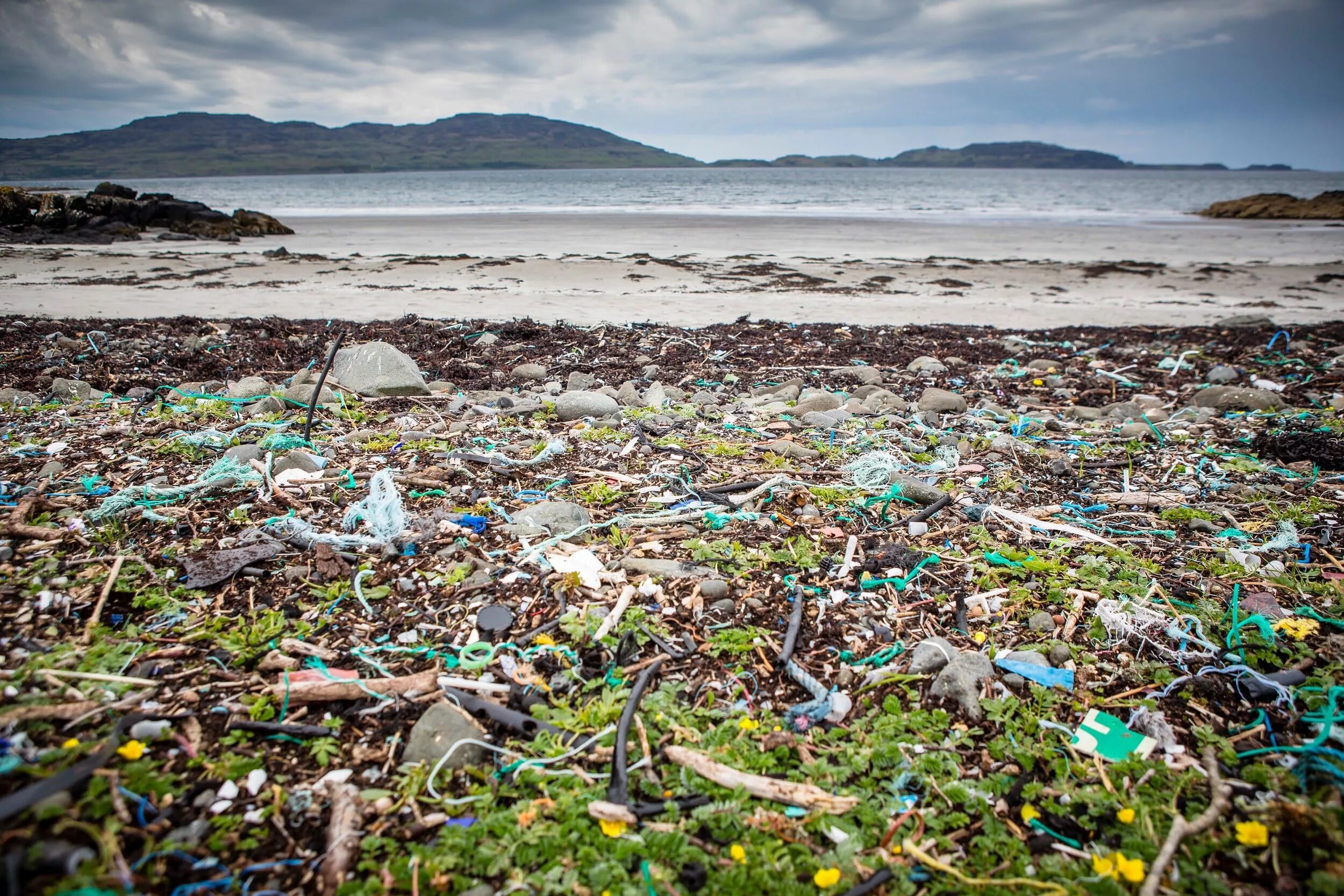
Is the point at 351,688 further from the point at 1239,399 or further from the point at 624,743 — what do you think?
the point at 1239,399

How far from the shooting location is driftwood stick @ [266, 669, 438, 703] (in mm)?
2398

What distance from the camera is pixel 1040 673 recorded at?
8.87 ft

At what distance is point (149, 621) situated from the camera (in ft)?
8.77

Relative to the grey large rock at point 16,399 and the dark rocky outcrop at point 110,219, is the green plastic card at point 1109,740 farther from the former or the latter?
the dark rocky outcrop at point 110,219

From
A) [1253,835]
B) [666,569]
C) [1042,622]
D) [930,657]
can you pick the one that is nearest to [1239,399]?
[1042,622]

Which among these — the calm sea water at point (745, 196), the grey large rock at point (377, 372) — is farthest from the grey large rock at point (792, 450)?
the calm sea water at point (745, 196)

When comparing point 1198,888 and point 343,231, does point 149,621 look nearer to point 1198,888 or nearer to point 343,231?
point 1198,888

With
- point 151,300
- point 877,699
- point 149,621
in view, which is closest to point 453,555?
point 149,621

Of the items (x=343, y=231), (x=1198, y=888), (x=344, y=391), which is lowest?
(x=1198, y=888)

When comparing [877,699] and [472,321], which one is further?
[472,321]

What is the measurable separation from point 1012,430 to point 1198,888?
14.4ft

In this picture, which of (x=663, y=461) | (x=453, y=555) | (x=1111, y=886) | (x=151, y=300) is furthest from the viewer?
(x=151, y=300)

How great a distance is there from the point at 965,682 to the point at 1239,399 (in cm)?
598

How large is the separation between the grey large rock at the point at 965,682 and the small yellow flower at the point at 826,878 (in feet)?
3.03
